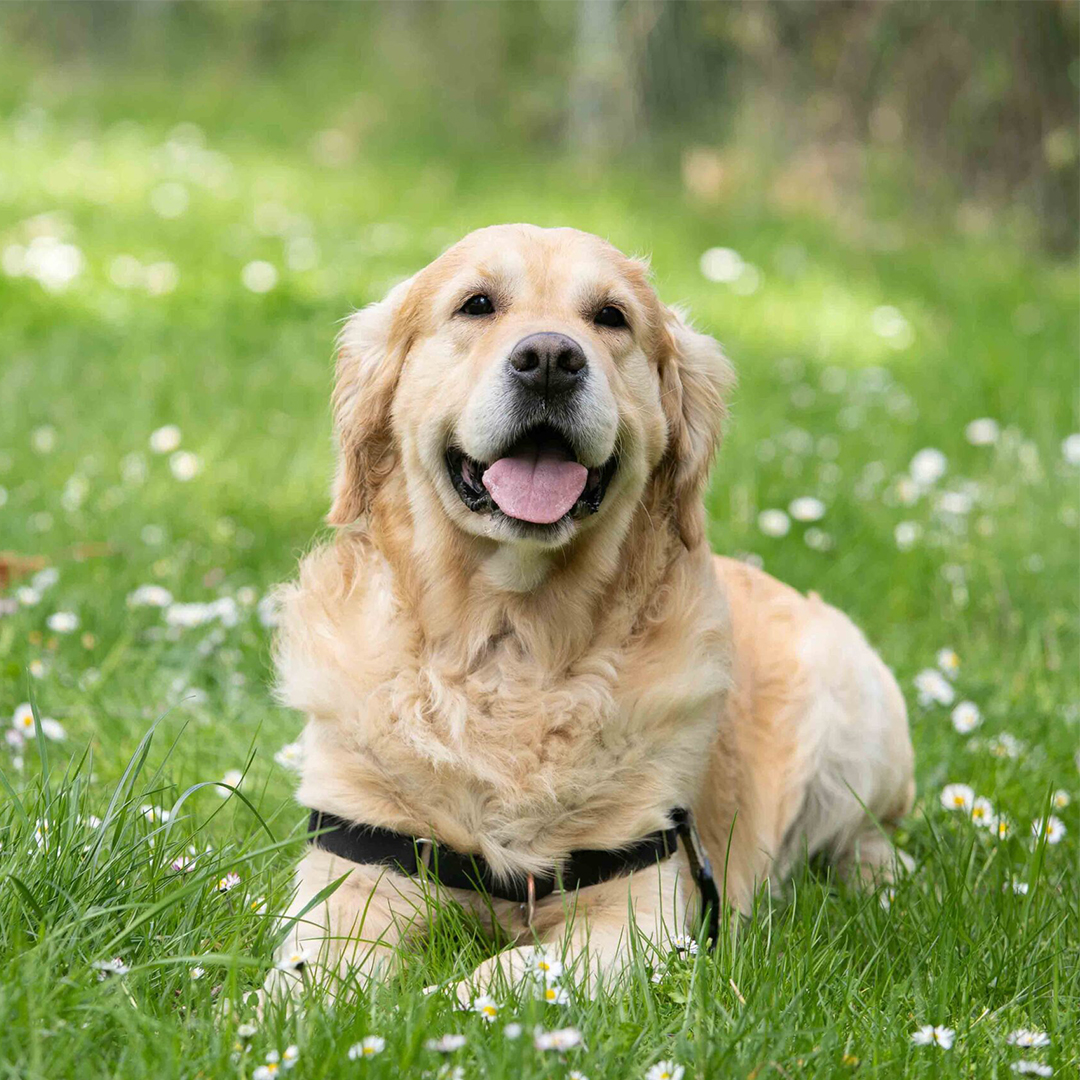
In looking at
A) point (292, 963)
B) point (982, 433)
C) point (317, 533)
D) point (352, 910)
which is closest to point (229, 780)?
point (352, 910)

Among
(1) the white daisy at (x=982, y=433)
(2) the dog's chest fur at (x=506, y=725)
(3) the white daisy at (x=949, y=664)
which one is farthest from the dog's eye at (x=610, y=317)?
(1) the white daisy at (x=982, y=433)

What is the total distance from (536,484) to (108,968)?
1264 millimetres

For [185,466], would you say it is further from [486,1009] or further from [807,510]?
[486,1009]

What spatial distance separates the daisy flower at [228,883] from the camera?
2455mm

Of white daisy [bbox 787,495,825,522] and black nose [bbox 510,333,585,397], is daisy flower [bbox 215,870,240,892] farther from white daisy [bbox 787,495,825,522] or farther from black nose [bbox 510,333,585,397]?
white daisy [bbox 787,495,825,522]

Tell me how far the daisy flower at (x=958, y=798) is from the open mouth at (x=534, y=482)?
1309 millimetres

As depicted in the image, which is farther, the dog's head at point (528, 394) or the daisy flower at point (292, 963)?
the dog's head at point (528, 394)

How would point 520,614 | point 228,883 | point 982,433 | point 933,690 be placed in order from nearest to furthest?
point 228,883 < point 520,614 < point 933,690 < point 982,433

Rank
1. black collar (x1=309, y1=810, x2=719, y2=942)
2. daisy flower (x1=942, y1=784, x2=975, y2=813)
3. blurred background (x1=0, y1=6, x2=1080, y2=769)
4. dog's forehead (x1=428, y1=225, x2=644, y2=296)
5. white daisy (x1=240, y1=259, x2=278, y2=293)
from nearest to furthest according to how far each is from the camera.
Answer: black collar (x1=309, y1=810, x2=719, y2=942) → dog's forehead (x1=428, y1=225, x2=644, y2=296) → daisy flower (x1=942, y1=784, x2=975, y2=813) → blurred background (x1=0, y1=6, x2=1080, y2=769) → white daisy (x1=240, y1=259, x2=278, y2=293)

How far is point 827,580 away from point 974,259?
519cm

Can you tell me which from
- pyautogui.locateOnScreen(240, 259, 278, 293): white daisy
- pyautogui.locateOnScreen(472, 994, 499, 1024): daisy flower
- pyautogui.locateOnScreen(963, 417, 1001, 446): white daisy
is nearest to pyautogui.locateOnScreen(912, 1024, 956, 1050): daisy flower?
pyautogui.locateOnScreen(472, 994, 499, 1024): daisy flower

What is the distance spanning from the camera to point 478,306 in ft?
10.0

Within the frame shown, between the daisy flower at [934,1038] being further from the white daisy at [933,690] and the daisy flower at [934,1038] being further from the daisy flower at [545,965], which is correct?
the white daisy at [933,690]

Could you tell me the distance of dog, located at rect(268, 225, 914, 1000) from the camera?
2.76 metres
